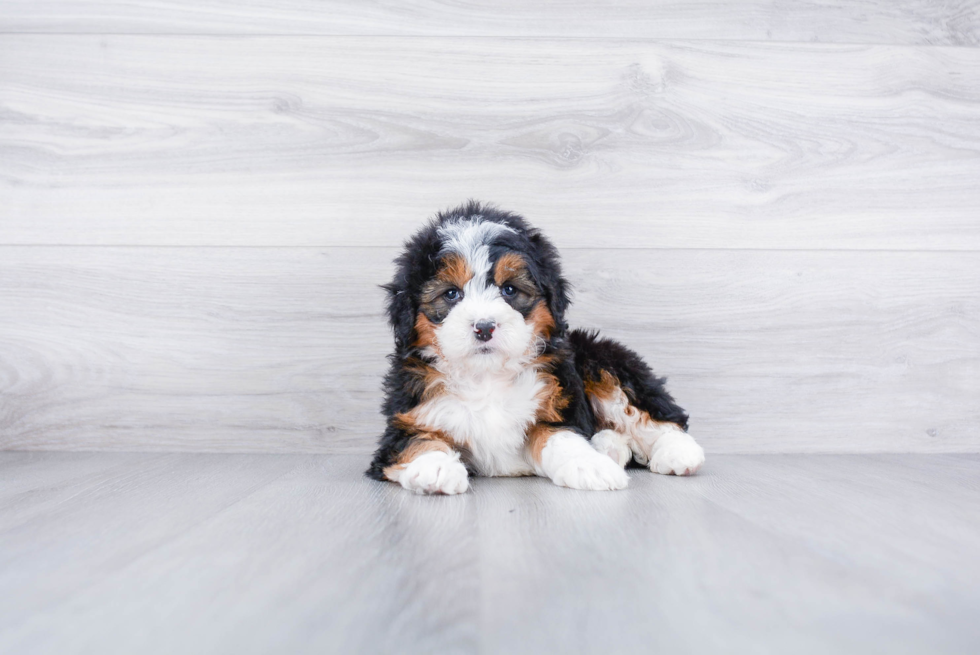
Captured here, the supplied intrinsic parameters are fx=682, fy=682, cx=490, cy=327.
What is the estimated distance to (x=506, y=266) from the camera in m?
1.61

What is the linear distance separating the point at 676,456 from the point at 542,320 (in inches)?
19.6

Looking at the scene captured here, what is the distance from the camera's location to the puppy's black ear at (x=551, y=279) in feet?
5.52

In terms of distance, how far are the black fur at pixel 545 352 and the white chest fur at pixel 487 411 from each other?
0.06 meters

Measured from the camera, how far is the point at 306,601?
2.78 ft

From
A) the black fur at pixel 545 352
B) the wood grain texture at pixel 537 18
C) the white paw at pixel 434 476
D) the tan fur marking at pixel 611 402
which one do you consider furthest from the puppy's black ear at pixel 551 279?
the wood grain texture at pixel 537 18

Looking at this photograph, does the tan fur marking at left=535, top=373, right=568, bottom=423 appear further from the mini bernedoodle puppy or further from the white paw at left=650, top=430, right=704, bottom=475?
the white paw at left=650, top=430, right=704, bottom=475

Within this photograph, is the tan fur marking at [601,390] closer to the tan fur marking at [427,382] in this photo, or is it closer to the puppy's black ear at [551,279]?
the puppy's black ear at [551,279]

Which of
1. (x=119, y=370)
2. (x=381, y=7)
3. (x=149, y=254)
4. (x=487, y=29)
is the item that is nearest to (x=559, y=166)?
(x=487, y=29)

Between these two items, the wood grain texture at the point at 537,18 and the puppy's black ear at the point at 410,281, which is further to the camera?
the wood grain texture at the point at 537,18

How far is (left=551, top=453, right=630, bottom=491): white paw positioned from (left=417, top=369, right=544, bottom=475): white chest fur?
0.19m

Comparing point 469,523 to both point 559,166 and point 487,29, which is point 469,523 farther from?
point 487,29

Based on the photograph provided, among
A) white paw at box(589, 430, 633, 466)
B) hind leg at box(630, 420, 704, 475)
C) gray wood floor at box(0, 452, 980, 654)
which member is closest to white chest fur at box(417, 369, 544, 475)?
gray wood floor at box(0, 452, 980, 654)

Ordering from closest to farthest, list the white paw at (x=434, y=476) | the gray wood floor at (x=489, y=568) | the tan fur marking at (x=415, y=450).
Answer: the gray wood floor at (x=489, y=568), the white paw at (x=434, y=476), the tan fur marking at (x=415, y=450)

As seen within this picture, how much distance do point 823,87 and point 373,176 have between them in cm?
152
